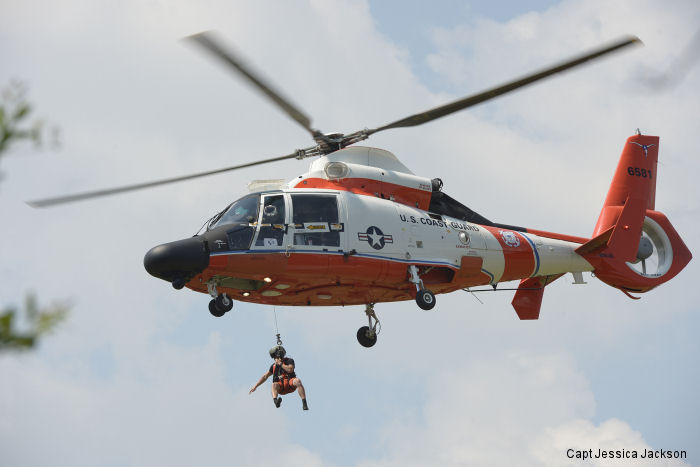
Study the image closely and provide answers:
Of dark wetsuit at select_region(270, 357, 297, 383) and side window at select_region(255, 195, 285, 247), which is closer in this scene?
side window at select_region(255, 195, 285, 247)

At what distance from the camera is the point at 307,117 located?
1962cm

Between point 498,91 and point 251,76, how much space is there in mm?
5036

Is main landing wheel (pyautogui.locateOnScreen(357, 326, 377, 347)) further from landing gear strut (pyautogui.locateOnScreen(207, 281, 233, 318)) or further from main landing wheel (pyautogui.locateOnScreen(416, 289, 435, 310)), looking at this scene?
landing gear strut (pyautogui.locateOnScreen(207, 281, 233, 318))

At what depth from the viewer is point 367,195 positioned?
67.2 feet

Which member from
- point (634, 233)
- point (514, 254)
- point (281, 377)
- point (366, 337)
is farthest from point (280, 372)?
point (634, 233)

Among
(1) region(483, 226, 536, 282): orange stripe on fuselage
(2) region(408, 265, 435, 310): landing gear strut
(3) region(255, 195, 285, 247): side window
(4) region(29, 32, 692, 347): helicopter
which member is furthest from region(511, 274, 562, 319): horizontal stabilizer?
(3) region(255, 195, 285, 247): side window

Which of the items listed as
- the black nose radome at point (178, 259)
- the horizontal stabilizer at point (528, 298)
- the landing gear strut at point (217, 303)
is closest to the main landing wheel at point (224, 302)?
the landing gear strut at point (217, 303)

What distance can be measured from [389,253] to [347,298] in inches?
80.7

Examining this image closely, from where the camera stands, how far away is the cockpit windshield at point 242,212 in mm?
18953

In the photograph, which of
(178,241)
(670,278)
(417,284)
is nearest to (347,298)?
(417,284)

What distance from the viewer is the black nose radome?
59.1ft

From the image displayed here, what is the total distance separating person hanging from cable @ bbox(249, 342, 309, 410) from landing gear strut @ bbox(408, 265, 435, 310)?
345 centimetres

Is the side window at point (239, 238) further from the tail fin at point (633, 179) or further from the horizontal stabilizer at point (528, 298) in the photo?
the tail fin at point (633, 179)

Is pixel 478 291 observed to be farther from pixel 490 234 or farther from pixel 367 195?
pixel 367 195
